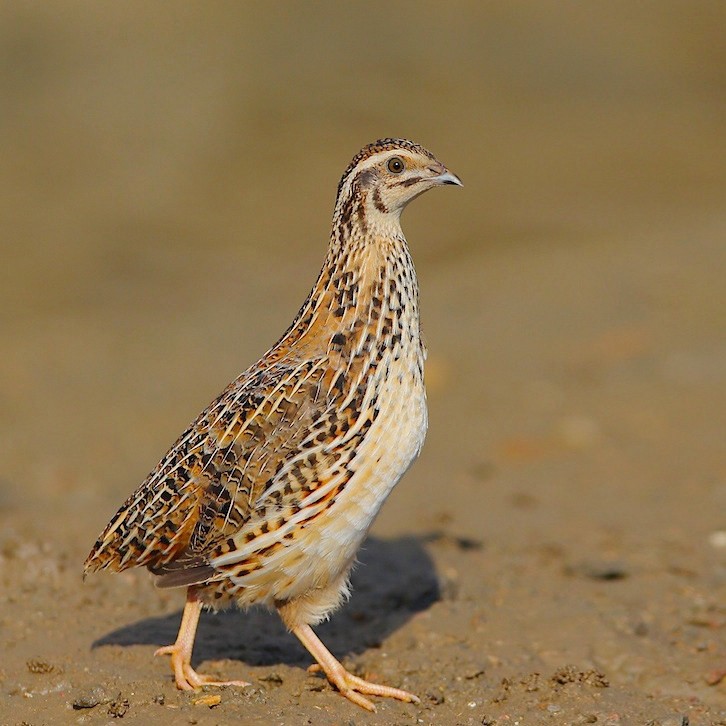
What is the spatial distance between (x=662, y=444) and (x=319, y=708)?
600 cm

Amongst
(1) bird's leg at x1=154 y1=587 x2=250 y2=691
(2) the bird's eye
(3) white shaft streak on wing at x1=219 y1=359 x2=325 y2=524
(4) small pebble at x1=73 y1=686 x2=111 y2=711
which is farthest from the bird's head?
(4) small pebble at x1=73 y1=686 x2=111 y2=711

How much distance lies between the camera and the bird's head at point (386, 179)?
21.9 ft

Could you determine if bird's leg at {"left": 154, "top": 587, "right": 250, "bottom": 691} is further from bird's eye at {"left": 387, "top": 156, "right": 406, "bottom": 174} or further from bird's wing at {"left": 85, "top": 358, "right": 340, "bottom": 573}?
bird's eye at {"left": 387, "top": 156, "right": 406, "bottom": 174}

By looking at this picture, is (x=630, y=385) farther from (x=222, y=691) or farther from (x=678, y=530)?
(x=222, y=691)

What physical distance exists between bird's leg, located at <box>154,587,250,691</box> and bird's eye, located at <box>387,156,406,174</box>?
100 inches

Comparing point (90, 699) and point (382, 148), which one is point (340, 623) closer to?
point (90, 699)

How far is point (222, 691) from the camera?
659 centimetres

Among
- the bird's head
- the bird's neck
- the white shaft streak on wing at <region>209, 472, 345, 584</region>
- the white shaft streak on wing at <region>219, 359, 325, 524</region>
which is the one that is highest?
the bird's head

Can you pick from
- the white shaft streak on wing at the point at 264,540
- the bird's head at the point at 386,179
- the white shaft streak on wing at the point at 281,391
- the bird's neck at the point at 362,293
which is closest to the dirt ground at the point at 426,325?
the white shaft streak on wing at the point at 264,540

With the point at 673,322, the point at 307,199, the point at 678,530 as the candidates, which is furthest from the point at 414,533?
the point at 307,199

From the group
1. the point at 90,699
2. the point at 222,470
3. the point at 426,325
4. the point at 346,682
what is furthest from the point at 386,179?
the point at 426,325

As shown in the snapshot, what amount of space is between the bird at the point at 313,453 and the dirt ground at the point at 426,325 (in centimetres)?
61

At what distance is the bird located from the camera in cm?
637

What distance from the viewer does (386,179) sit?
668 centimetres
